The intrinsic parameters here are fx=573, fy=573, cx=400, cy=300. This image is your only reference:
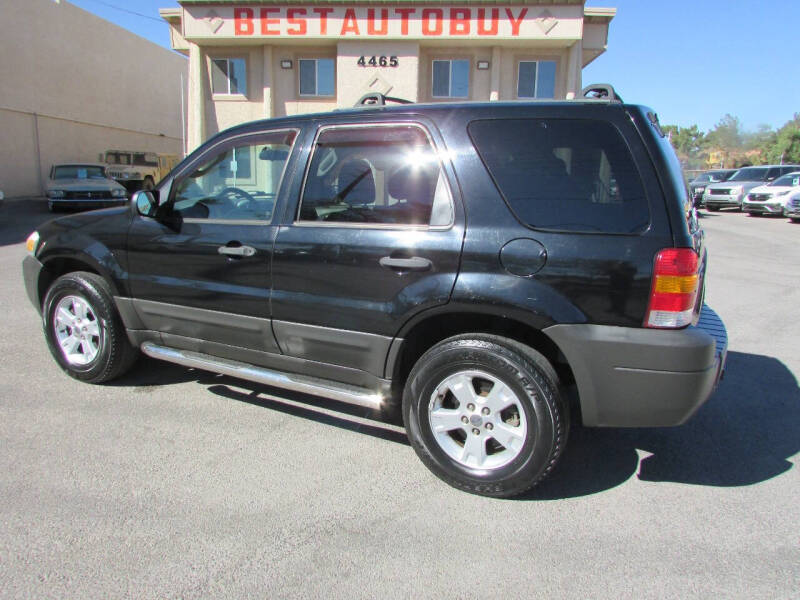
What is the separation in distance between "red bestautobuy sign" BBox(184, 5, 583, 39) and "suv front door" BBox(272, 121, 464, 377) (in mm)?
15931

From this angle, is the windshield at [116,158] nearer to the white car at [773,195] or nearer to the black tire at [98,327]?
the black tire at [98,327]

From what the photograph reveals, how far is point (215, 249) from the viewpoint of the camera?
11.5 feet

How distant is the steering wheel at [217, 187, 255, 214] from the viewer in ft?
12.0

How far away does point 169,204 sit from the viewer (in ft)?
12.4

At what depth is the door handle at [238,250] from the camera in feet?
11.1

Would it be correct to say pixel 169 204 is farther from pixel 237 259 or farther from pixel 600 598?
pixel 600 598

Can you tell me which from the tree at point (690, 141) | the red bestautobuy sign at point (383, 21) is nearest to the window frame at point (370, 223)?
the red bestautobuy sign at point (383, 21)

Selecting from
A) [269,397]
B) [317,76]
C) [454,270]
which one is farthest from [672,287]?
[317,76]

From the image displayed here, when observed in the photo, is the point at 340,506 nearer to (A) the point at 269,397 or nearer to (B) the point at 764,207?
(A) the point at 269,397

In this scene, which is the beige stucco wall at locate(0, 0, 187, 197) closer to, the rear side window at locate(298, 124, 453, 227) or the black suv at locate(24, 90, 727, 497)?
the black suv at locate(24, 90, 727, 497)

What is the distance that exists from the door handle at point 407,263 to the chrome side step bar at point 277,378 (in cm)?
75

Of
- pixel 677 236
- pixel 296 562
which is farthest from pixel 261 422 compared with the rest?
pixel 677 236

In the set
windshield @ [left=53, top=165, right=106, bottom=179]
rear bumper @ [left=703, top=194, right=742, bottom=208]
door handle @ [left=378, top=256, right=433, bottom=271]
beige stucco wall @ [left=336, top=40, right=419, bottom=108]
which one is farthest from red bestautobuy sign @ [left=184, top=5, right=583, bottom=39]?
door handle @ [left=378, top=256, right=433, bottom=271]

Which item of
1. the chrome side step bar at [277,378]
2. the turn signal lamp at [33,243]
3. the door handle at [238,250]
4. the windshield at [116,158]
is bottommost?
the chrome side step bar at [277,378]
